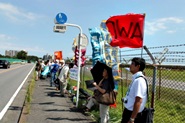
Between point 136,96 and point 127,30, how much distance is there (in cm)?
172

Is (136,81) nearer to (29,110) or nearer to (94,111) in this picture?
(94,111)

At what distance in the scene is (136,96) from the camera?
12.9ft

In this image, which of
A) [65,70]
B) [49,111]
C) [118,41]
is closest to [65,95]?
[65,70]

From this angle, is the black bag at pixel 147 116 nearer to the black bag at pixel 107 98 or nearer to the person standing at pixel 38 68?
the black bag at pixel 107 98

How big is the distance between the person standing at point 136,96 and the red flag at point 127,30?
899 millimetres

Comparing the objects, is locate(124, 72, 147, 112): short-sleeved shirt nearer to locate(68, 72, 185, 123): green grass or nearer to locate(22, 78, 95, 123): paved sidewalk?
locate(68, 72, 185, 123): green grass

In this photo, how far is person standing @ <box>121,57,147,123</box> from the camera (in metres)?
3.92

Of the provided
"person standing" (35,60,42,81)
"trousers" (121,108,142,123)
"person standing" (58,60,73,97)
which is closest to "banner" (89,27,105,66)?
"trousers" (121,108,142,123)

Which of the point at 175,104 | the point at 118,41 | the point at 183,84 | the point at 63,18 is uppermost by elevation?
the point at 63,18

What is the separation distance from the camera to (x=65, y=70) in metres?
12.3

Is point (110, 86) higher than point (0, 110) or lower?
higher

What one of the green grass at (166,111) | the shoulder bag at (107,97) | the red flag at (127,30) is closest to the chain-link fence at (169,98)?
the green grass at (166,111)

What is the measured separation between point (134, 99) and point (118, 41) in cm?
159

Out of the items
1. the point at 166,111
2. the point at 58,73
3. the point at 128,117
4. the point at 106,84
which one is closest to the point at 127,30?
the point at 106,84
